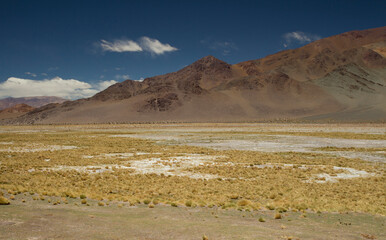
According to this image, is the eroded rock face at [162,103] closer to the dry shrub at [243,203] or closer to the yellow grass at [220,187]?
the yellow grass at [220,187]

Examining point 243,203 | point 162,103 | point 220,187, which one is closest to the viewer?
point 243,203

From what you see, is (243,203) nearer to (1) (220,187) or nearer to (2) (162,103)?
(1) (220,187)

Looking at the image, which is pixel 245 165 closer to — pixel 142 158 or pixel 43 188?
pixel 142 158

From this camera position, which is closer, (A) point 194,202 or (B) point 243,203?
(B) point 243,203

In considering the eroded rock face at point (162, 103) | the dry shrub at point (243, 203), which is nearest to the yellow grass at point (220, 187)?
the dry shrub at point (243, 203)

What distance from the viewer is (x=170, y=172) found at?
19.0 meters

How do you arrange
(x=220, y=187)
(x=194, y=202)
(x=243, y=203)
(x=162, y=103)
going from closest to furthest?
(x=243, y=203) → (x=194, y=202) → (x=220, y=187) → (x=162, y=103)

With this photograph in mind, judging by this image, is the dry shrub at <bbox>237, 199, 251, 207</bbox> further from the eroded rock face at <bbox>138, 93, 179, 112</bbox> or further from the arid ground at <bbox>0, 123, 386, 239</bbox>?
the eroded rock face at <bbox>138, 93, 179, 112</bbox>

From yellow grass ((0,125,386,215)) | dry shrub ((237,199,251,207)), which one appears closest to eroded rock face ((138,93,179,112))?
yellow grass ((0,125,386,215))

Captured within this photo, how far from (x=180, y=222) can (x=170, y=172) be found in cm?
989

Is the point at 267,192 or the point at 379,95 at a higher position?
the point at 379,95

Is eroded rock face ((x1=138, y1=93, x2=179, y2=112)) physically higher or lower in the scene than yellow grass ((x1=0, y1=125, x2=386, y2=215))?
higher

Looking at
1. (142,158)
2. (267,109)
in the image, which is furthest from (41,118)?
(142,158)

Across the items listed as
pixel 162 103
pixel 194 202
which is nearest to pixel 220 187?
pixel 194 202
